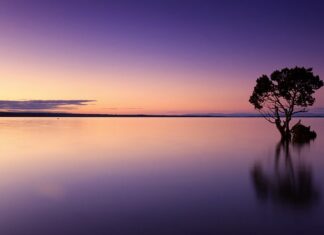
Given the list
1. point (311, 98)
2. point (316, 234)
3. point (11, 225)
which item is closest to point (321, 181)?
point (316, 234)

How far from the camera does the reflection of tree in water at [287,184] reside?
12.5 m

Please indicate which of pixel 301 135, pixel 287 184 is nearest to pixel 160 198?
pixel 287 184

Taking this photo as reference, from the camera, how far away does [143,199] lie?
1266 cm

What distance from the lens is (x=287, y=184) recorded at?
15.5m

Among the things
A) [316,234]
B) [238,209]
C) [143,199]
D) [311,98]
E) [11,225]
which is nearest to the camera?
[316,234]

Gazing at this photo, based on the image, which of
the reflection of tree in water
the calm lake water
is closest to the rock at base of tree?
the calm lake water

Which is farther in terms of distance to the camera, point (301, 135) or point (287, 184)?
point (301, 135)

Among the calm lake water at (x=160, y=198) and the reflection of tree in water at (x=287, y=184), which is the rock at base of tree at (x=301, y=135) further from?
the reflection of tree in water at (x=287, y=184)

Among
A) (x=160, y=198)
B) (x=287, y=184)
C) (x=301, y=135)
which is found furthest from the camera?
(x=301, y=135)

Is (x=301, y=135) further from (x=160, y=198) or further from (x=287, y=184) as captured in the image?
(x=160, y=198)

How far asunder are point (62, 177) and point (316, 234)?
1351 cm

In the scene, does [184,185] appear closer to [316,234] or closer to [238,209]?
[238,209]

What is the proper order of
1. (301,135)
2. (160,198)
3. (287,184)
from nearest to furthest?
(160,198)
(287,184)
(301,135)

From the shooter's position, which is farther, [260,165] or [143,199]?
[260,165]
